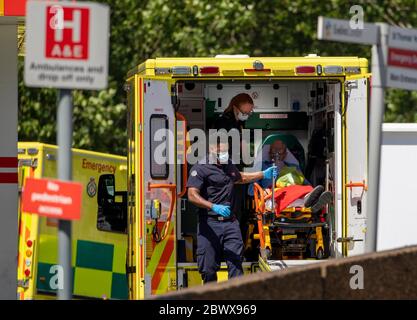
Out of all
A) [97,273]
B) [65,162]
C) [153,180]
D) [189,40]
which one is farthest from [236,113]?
[189,40]

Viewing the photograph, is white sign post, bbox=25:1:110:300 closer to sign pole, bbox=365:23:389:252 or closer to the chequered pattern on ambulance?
sign pole, bbox=365:23:389:252

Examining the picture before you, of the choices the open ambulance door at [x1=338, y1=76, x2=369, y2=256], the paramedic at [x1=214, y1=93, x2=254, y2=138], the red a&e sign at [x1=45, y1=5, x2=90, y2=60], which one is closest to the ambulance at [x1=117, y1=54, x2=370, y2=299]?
the open ambulance door at [x1=338, y1=76, x2=369, y2=256]

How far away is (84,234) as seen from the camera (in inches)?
579

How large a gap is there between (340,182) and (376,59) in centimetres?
421

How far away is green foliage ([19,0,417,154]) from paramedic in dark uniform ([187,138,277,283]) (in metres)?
12.1

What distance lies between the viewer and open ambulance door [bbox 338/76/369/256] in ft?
38.0

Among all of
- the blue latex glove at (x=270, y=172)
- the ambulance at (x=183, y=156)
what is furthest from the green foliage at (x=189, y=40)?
the ambulance at (x=183, y=156)

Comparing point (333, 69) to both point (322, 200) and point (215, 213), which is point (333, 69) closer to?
point (322, 200)

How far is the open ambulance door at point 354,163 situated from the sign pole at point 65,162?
4984mm

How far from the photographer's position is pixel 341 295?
7688mm

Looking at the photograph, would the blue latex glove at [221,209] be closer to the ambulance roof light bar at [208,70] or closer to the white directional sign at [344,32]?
the ambulance roof light bar at [208,70]

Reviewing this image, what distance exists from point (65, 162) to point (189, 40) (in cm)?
1823

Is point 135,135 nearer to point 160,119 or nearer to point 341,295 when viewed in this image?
point 160,119
